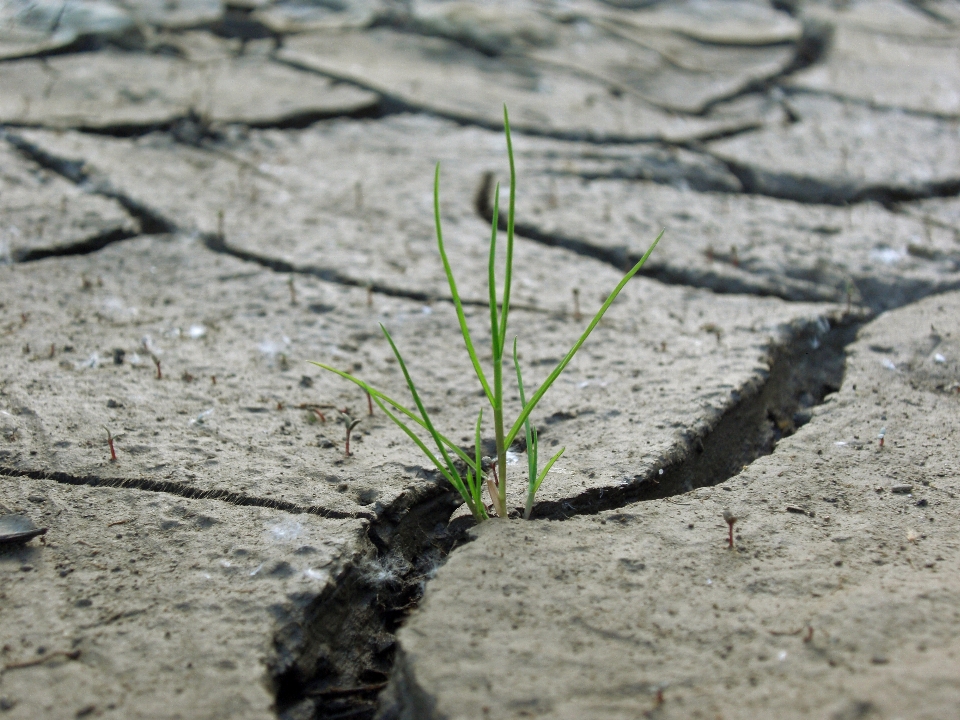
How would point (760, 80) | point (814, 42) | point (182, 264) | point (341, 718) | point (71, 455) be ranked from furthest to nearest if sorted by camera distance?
point (814, 42), point (760, 80), point (182, 264), point (71, 455), point (341, 718)

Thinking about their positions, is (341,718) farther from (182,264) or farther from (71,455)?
(182,264)

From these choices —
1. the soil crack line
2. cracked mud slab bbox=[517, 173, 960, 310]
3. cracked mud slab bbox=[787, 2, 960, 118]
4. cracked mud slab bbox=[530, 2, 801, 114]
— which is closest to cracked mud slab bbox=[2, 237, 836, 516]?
the soil crack line

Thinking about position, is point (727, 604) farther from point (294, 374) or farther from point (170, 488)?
point (294, 374)

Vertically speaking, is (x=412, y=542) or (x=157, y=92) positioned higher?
(x=157, y=92)

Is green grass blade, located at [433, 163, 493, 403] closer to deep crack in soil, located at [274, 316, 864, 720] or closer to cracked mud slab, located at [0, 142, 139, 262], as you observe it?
deep crack in soil, located at [274, 316, 864, 720]

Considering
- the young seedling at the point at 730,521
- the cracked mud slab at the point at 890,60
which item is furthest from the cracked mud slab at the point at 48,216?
the cracked mud slab at the point at 890,60

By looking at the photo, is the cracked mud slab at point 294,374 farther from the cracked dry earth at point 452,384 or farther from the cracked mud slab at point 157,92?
the cracked mud slab at point 157,92

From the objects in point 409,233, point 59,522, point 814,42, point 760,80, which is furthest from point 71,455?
point 814,42

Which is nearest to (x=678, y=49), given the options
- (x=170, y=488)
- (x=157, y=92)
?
(x=157, y=92)
